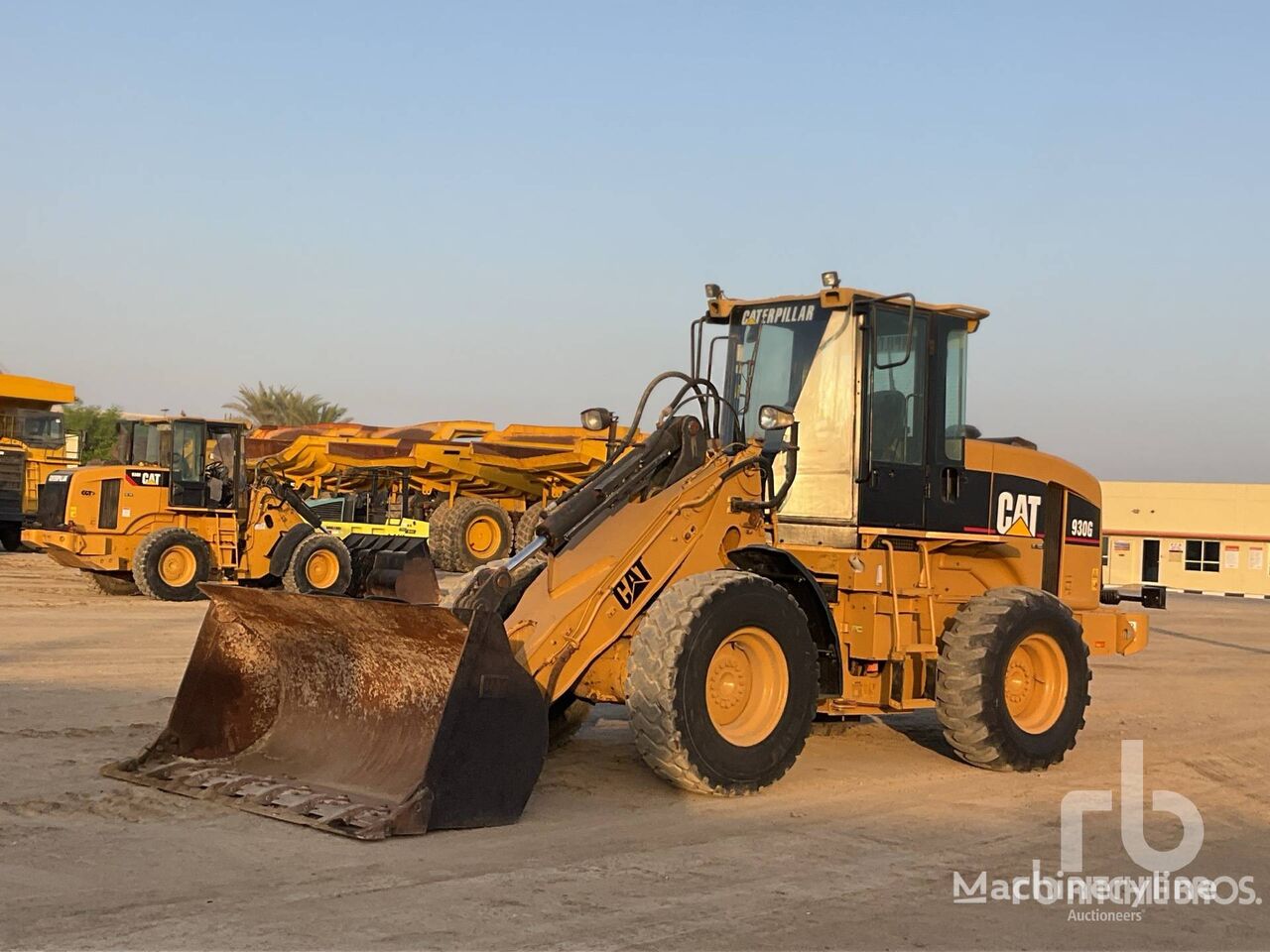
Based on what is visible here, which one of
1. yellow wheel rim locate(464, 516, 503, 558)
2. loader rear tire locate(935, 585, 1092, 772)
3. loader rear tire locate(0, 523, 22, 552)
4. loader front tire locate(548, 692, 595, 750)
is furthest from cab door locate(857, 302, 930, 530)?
loader rear tire locate(0, 523, 22, 552)

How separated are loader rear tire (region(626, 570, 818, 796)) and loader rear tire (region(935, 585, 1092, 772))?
1213 mm

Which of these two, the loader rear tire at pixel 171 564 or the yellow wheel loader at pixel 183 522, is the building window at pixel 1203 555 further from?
the loader rear tire at pixel 171 564

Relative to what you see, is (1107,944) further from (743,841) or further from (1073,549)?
(1073,549)

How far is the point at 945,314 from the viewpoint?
923cm

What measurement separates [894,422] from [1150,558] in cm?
3761

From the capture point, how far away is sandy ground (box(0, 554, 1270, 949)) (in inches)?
200

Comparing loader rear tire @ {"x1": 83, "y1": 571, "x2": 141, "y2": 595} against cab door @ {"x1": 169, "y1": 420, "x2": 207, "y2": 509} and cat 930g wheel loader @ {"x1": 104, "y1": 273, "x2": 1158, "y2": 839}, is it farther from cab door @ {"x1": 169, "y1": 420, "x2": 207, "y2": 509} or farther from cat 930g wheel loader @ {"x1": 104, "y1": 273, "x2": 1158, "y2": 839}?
cat 930g wheel loader @ {"x1": 104, "y1": 273, "x2": 1158, "y2": 839}

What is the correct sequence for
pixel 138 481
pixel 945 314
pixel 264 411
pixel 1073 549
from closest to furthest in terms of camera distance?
pixel 945 314 → pixel 1073 549 → pixel 138 481 → pixel 264 411

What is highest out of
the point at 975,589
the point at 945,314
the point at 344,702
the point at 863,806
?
the point at 945,314

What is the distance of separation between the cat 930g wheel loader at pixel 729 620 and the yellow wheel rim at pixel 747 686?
0.5 inches

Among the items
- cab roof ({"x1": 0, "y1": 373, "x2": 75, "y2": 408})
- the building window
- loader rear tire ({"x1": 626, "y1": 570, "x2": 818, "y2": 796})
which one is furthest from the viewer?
the building window

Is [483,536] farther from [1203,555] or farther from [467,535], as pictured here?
[1203,555]

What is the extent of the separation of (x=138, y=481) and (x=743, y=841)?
14958 millimetres

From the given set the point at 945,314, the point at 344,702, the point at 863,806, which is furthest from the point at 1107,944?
the point at 945,314
